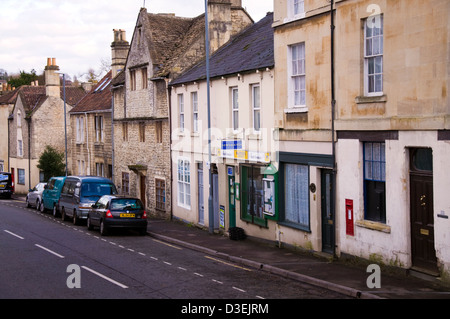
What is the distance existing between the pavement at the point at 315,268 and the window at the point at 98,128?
18.7 meters

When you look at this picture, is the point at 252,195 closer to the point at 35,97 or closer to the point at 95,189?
the point at 95,189

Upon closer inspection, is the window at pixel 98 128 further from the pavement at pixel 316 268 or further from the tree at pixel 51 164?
the pavement at pixel 316 268

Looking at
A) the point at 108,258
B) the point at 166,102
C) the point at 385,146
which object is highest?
the point at 166,102

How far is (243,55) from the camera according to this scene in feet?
82.3

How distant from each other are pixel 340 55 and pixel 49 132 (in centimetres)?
4440

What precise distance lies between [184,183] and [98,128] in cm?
1547

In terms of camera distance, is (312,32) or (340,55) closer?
(340,55)

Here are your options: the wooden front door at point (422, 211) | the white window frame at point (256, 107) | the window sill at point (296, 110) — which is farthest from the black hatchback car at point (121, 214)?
the wooden front door at point (422, 211)

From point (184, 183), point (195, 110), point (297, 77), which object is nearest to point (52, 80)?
point (184, 183)

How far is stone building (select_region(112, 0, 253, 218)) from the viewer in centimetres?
3064

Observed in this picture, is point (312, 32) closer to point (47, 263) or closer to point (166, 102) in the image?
point (47, 263)

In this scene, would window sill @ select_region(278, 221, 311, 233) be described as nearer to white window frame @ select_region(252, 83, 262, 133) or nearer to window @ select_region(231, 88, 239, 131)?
white window frame @ select_region(252, 83, 262, 133)

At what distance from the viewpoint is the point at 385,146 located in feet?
51.7
